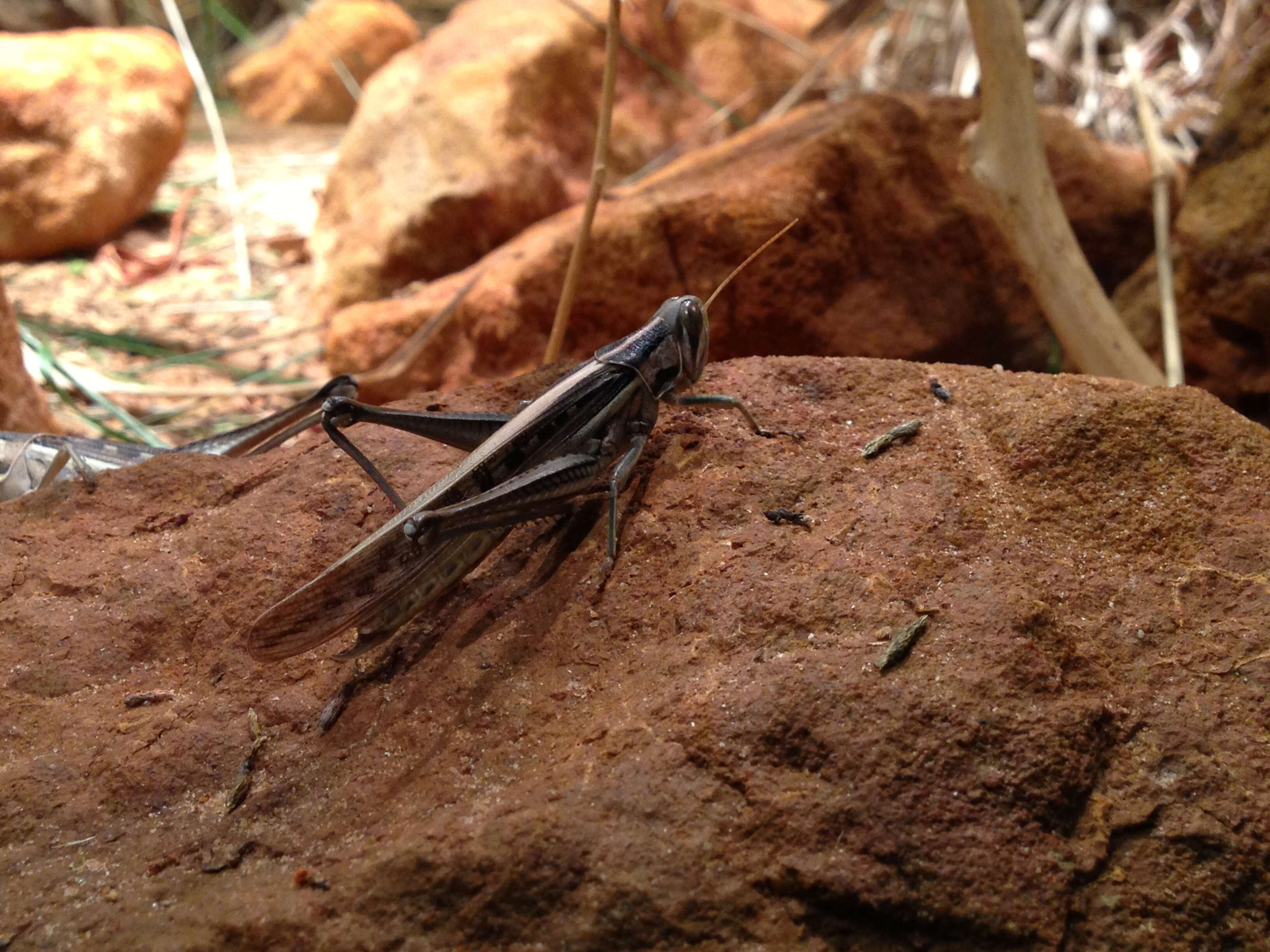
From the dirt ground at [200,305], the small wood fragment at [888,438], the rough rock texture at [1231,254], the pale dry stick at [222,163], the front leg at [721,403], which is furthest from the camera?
the pale dry stick at [222,163]

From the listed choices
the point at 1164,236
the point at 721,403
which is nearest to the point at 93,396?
the point at 721,403

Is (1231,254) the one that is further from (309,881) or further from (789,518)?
(309,881)

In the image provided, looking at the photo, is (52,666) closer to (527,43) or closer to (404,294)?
(404,294)

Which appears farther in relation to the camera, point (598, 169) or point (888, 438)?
point (598, 169)

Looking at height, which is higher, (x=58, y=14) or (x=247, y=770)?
(x=58, y=14)

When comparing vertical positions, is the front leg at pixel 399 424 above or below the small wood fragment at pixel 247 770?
above

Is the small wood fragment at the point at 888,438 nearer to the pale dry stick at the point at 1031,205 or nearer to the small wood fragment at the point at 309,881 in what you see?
the pale dry stick at the point at 1031,205

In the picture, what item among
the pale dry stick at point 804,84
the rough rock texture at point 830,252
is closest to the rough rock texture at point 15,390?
the rough rock texture at point 830,252
